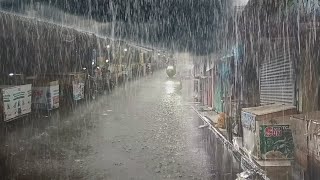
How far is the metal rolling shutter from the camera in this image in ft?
33.1

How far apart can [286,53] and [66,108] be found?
46.9 feet

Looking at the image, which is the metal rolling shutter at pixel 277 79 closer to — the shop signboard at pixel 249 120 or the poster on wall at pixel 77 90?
the shop signboard at pixel 249 120

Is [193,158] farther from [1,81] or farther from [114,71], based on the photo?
[114,71]

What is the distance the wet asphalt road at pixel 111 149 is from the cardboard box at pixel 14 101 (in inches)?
16.4

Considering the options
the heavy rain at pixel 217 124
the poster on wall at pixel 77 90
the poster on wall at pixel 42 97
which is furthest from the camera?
the poster on wall at pixel 77 90

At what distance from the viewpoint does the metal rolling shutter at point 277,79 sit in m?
10.1

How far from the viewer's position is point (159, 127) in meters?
14.5

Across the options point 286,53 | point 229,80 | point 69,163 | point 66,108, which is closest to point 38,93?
point 66,108

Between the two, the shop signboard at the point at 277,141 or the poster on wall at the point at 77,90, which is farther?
the poster on wall at the point at 77,90

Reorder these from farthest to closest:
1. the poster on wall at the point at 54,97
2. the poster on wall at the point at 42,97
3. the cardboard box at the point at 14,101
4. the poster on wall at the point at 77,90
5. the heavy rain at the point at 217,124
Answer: the poster on wall at the point at 77,90 < the poster on wall at the point at 54,97 < the poster on wall at the point at 42,97 < the cardboard box at the point at 14,101 < the heavy rain at the point at 217,124

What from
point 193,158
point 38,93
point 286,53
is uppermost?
point 286,53

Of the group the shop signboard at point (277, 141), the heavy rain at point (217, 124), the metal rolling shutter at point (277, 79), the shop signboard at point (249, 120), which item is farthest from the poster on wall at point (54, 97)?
the shop signboard at point (277, 141)

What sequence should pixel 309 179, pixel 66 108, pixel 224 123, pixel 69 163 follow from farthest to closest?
pixel 66 108, pixel 224 123, pixel 69 163, pixel 309 179

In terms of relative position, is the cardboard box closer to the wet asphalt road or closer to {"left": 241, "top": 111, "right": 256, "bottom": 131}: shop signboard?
the wet asphalt road
